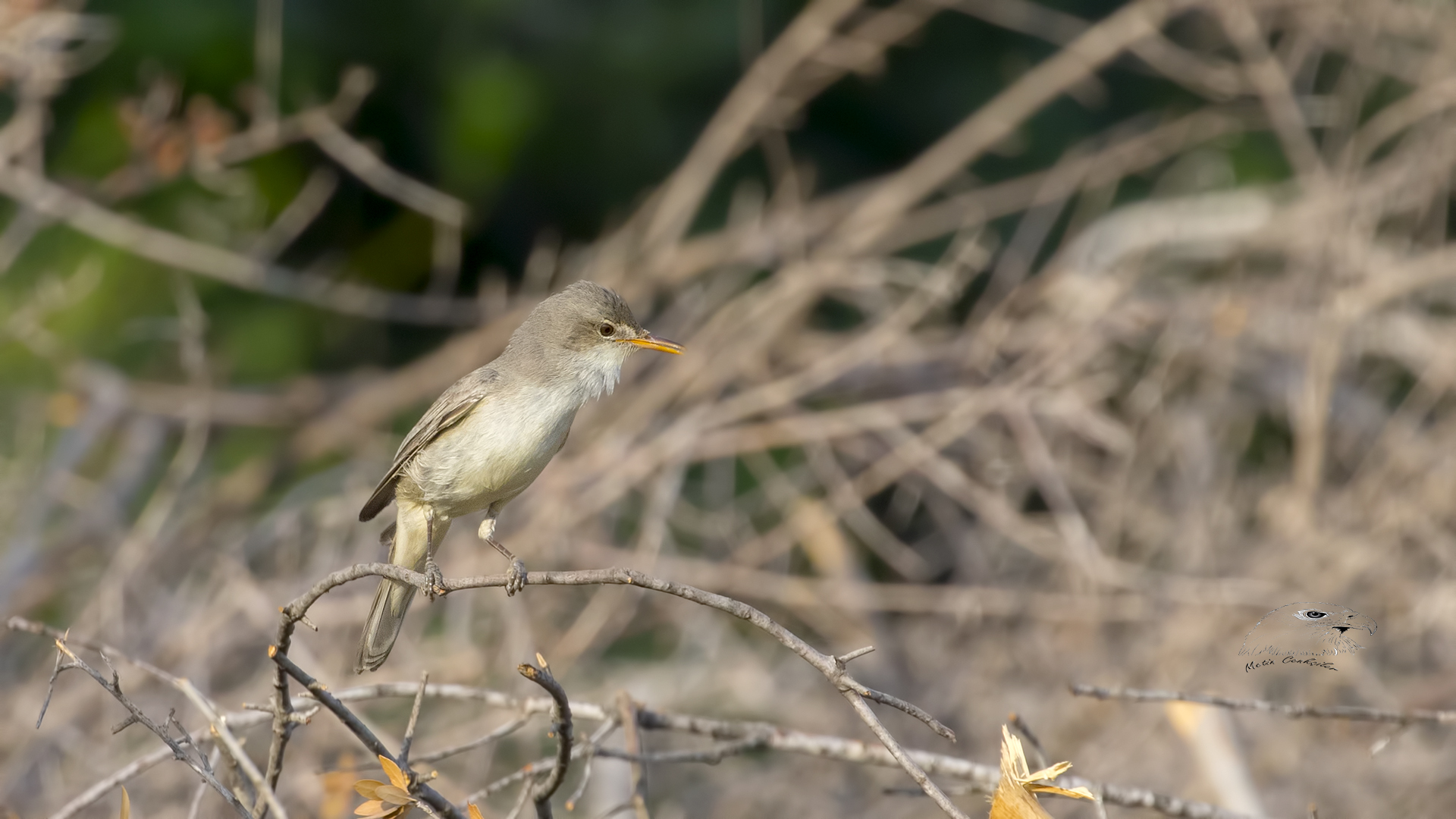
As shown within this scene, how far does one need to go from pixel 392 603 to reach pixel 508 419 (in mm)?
667

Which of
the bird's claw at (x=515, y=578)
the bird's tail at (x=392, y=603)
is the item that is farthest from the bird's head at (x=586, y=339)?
the bird's tail at (x=392, y=603)

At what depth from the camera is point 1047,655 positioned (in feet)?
19.4

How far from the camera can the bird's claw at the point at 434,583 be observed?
256cm

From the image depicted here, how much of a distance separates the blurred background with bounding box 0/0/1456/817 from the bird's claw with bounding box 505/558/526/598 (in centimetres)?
176

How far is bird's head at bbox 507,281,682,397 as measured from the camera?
309 cm

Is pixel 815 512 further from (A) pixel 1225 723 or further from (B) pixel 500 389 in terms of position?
(B) pixel 500 389

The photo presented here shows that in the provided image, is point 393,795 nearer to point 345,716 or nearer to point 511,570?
point 345,716

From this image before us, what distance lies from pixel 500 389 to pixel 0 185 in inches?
131

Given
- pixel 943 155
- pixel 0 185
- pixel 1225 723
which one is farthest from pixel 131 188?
pixel 1225 723

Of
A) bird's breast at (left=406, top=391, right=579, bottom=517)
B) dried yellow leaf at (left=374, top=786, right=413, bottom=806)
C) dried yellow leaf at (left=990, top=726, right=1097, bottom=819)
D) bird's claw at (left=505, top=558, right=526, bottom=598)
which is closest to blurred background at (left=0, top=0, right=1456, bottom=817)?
bird's breast at (left=406, top=391, right=579, bottom=517)

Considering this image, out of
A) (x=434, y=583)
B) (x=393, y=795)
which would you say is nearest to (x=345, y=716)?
(x=393, y=795)

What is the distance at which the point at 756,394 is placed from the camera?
5.92m

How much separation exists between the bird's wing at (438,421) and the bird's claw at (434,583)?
0.69ft

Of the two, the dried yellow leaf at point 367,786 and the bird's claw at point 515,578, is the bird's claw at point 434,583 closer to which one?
the bird's claw at point 515,578
